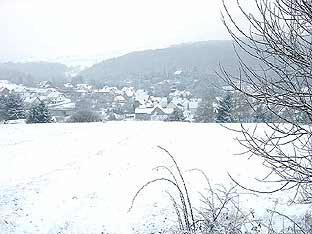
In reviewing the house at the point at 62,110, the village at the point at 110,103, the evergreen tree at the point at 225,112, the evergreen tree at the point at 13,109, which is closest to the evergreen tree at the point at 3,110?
the evergreen tree at the point at 13,109

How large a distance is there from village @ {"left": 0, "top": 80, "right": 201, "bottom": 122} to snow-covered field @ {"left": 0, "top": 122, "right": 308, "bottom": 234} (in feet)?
146

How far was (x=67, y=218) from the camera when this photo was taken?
40.3 ft

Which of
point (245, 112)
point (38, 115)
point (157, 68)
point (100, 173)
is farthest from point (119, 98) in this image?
point (245, 112)

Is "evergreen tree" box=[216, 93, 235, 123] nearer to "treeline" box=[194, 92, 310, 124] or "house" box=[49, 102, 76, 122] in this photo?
"treeline" box=[194, 92, 310, 124]

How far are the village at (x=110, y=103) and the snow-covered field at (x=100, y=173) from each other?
1753 inches

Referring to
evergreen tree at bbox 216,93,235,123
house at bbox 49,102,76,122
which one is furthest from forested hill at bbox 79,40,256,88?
evergreen tree at bbox 216,93,235,123

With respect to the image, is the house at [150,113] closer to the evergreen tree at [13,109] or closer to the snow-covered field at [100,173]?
the evergreen tree at [13,109]

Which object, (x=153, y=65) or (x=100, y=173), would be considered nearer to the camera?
(x=100, y=173)

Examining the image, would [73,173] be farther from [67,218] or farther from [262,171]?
[262,171]

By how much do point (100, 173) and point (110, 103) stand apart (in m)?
92.8

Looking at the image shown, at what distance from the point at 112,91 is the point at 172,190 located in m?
111

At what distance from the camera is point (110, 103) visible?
109 m

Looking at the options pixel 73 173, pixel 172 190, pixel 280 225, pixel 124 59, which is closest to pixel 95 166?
pixel 73 173

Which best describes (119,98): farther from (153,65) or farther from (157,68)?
(153,65)
